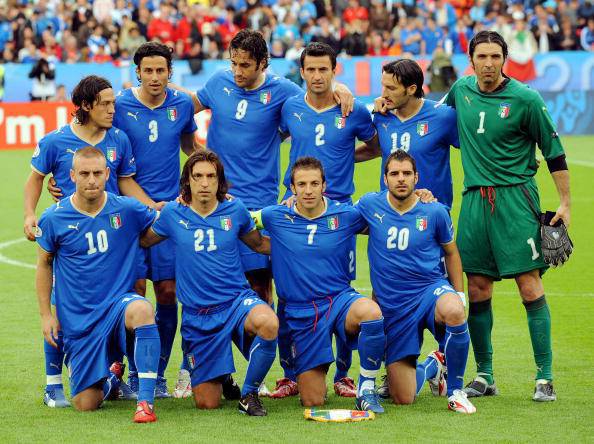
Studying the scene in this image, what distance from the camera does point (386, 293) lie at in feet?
24.9

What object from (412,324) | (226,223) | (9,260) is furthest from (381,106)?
(9,260)

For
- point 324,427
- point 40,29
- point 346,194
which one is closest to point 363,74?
point 40,29

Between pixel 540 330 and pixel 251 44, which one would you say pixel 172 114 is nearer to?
pixel 251 44

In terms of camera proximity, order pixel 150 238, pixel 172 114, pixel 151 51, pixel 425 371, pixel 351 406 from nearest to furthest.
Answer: pixel 351 406, pixel 150 238, pixel 425 371, pixel 151 51, pixel 172 114

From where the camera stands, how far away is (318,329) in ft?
24.7

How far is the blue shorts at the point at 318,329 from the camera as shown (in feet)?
24.5

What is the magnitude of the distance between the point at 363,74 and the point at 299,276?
60.9 feet

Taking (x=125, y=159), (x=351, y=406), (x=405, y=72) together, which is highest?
(x=405, y=72)

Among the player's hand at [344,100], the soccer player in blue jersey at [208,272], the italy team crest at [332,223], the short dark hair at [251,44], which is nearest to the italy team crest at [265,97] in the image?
the short dark hair at [251,44]

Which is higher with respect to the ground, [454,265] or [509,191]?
[509,191]

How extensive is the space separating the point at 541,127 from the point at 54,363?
3318mm

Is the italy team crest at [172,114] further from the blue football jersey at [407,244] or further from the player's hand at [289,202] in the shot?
the blue football jersey at [407,244]

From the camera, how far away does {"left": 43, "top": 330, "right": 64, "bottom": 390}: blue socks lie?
7.55m

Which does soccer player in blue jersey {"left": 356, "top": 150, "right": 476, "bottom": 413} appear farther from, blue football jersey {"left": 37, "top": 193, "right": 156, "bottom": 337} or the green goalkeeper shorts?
blue football jersey {"left": 37, "top": 193, "right": 156, "bottom": 337}
